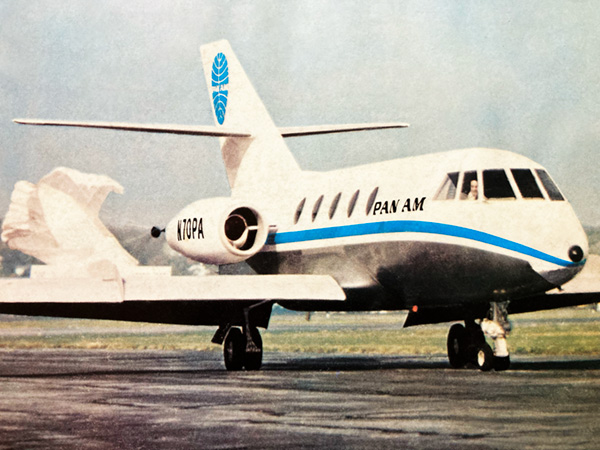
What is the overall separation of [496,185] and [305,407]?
5.63m

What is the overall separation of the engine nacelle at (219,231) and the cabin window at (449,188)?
453cm

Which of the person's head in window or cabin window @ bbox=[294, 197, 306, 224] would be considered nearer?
the person's head in window

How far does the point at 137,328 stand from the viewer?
140 feet

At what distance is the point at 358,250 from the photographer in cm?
1828

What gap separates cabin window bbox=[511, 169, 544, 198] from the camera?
15.8 m

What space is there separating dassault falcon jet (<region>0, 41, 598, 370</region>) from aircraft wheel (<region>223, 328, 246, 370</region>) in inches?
0.9

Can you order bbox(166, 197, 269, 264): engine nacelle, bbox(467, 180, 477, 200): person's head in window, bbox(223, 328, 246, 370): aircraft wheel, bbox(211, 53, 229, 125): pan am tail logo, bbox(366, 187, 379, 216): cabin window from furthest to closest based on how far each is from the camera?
1. bbox(211, 53, 229, 125): pan am tail logo
2. bbox(166, 197, 269, 264): engine nacelle
3. bbox(223, 328, 246, 370): aircraft wheel
4. bbox(366, 187, 379, 216): cabin window
5. bbox(467, 180, 477, 200): person's head in window

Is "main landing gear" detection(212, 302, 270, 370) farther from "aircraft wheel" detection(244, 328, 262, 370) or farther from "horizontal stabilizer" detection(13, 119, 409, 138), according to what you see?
"horizontal stabilizer" detection(13, 119, 409, 138)

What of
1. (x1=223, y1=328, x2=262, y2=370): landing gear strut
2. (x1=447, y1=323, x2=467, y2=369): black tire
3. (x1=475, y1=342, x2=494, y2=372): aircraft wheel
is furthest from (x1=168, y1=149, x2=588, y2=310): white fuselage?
(x1=223, y1=328, x2=262, y2=370): landing gear strut

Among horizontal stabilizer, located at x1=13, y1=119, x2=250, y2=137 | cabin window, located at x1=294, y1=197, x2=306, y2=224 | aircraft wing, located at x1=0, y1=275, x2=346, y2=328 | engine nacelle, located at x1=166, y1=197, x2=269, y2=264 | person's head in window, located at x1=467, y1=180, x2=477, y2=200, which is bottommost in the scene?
aircraft wing, located at x1=0, y1=275, x2=346, y2=328

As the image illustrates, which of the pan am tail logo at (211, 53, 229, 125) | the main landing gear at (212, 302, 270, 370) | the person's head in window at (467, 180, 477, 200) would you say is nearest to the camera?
the person's head in window at (467, 180, 477, 200)

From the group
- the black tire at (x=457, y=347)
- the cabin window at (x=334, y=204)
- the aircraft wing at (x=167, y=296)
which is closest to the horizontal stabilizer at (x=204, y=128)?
the cabin window at (x=334, y=204)

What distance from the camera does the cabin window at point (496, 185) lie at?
1584cm

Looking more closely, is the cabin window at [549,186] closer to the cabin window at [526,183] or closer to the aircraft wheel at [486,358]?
the cabin window at [526,183]
